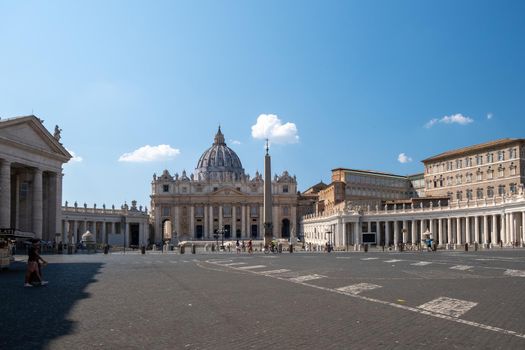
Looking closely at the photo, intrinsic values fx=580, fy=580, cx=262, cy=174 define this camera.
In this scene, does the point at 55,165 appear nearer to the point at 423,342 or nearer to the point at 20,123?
the point at 20,123

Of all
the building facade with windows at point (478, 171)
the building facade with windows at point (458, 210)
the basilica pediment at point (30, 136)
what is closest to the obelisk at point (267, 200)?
the building facade with windows at point (458, 210)

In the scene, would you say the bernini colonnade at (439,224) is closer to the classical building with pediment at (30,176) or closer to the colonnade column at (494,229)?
the colonnade column at (494,229)

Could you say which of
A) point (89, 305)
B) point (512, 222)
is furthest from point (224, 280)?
point (512, 222)

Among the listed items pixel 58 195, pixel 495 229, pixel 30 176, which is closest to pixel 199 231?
pixel 58 195

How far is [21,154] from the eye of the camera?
54.6 m

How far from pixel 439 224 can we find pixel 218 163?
350 ft

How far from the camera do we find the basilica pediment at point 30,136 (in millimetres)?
52619

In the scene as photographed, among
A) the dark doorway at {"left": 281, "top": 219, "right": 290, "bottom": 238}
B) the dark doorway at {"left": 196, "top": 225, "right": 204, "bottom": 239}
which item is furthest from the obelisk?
the dark doorway at {"left": 196, "top": 225, "right": 204, "bottom": 239}

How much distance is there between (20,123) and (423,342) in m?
52.4

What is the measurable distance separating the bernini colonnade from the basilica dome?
231ft

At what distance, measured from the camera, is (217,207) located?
484 feet

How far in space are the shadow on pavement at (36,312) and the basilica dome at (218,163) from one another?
151965 millimetres

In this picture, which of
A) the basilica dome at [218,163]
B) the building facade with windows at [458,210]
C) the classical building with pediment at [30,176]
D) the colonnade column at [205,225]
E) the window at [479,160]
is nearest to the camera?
the classical building with pediment at [30,176]

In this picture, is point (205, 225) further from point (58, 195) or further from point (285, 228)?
point (58, 195)
